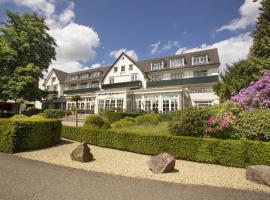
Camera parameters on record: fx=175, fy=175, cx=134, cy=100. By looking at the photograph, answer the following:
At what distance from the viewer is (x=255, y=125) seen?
8.37 m

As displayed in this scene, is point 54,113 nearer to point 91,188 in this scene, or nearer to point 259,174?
point 91,188

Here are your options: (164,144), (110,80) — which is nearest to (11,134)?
(164,144)

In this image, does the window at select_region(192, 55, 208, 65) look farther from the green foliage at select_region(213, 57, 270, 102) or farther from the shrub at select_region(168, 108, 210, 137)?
the shrub at select_region(168, 108, 210, 137)

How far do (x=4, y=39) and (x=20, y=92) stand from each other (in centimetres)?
796

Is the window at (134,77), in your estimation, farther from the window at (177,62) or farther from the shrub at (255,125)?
the shrub at (255,125)

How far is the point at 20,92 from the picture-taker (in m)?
25.4

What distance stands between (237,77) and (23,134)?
66.4 feet

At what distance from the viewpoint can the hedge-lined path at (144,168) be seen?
5973mm

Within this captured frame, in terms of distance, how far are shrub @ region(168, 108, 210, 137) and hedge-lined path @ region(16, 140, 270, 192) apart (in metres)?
1.70

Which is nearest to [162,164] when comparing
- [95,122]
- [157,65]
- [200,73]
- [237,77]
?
[95,122]

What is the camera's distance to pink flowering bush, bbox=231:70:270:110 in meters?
11.8

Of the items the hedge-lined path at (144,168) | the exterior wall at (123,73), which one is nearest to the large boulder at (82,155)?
the hedge-lined path at (144,168)

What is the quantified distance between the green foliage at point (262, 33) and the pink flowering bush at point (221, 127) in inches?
495

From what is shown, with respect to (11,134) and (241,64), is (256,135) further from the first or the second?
(241,64)
